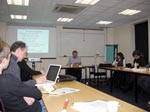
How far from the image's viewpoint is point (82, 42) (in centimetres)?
906

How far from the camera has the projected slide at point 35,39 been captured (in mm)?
8125

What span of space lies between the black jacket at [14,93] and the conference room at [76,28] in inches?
156

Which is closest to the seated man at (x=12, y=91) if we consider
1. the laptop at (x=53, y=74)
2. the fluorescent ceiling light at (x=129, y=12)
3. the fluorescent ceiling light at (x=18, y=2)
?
the laptop at (x=53, y=74)

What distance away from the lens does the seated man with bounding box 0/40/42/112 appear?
51.1 inches

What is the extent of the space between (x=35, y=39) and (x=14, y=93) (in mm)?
7125

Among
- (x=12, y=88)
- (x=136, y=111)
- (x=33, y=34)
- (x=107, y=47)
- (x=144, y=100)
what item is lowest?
(x=144, y=100)

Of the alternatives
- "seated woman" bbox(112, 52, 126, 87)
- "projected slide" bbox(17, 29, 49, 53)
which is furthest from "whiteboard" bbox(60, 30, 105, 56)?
"seated woman" bbox(112, 52, 126, 87)

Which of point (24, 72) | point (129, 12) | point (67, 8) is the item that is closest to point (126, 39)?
point (129, 12)

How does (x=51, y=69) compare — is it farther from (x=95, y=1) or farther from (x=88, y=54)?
(x=88, y=54)

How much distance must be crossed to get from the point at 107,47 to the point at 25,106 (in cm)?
794

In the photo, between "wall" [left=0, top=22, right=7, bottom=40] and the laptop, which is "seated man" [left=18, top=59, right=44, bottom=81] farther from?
"wall" [left=0, top=22, right=7, bottom=40]

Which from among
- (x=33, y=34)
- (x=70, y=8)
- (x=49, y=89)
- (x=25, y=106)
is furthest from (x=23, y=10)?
(x=25, y=106)

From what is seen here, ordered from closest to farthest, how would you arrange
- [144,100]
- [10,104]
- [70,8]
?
[10,104]
[144,100]
[70,8]

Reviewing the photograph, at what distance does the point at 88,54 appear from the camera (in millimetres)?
9164
